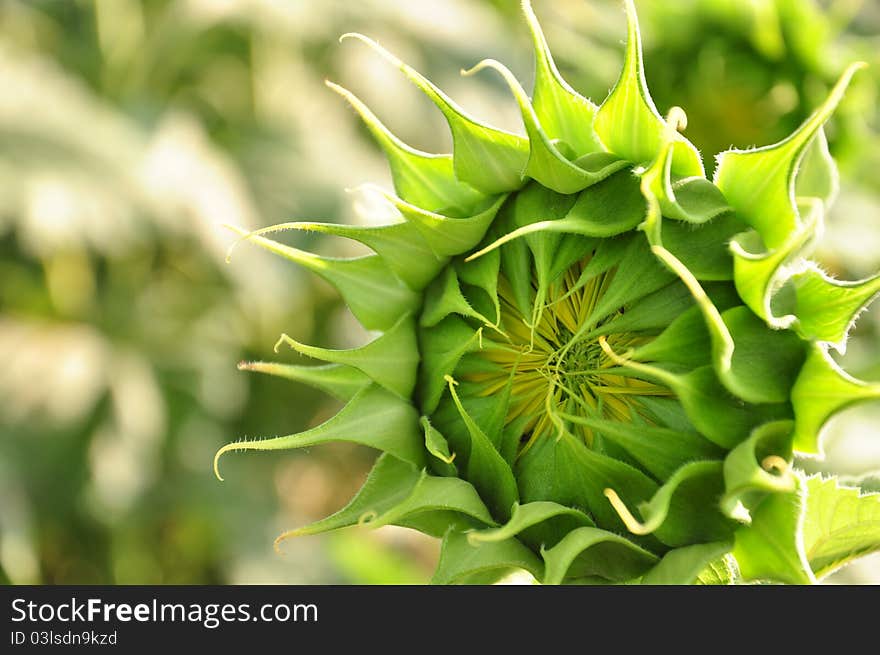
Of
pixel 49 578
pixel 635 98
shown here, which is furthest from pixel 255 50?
pixel 635 98

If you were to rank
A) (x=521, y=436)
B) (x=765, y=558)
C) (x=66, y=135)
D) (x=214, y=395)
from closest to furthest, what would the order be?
(x=765, y=558) < (x=521, y=436) < (x=66, y=135) < (x=214, y=395)

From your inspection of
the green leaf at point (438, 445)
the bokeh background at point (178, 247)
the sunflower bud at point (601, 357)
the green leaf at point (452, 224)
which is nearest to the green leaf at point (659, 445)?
the sunflower bud at point (601, 357)

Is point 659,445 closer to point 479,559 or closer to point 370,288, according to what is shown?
point 479,559

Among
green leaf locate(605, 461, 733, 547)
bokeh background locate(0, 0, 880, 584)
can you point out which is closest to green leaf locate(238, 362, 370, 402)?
green leaf locate(605, 461, 733, 547)

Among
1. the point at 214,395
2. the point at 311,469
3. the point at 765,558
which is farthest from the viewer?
the point at 311,469

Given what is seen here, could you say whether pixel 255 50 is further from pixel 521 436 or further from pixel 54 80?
pixel 521 436

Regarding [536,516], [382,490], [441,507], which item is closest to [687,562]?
[536,516]

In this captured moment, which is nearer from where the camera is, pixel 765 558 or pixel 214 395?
pixel 765 558
